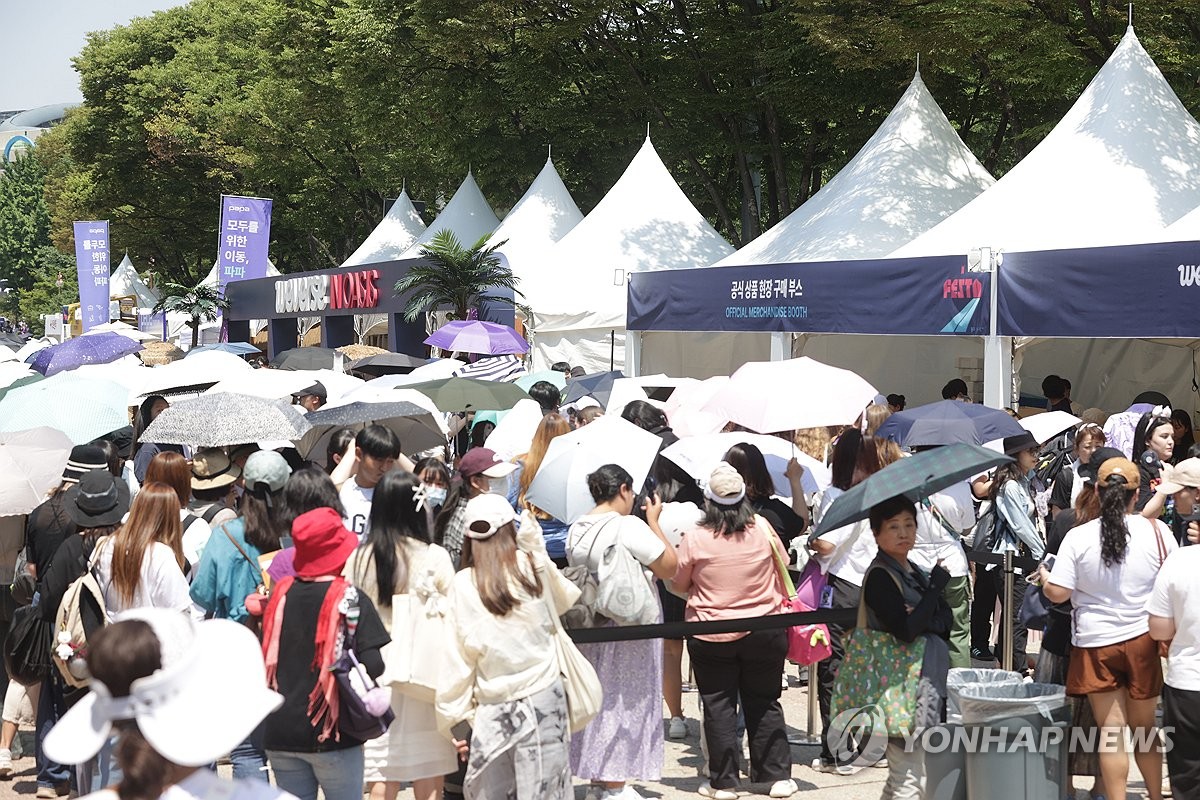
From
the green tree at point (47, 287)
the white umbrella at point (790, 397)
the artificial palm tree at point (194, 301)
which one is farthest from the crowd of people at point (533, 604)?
the green tree at point (47, 287)

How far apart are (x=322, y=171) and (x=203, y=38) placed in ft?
42.5

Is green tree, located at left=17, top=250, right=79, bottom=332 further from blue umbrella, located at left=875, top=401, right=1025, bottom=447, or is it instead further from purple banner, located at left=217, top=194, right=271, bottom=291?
blue umbrella, located at left=875, top=401, right=1025, bottom=447

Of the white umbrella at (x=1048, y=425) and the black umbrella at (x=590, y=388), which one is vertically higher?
the black umbrella at (x=590, y=388)

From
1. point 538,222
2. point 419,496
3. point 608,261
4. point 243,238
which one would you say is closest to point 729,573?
point 419,496

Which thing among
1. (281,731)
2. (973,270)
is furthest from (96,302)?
(281,731)

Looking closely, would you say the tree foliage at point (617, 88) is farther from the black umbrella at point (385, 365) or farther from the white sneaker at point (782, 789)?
the white sneaker at point (782, 789)

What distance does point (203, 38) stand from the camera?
163ft

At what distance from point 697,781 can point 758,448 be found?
1.86 m

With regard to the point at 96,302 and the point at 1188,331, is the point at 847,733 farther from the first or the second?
the point at 96,302

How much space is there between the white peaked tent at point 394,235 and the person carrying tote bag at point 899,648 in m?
28.5

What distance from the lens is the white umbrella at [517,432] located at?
9.25 metres

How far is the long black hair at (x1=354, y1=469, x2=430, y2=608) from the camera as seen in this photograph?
5230mm

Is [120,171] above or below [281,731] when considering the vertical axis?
above

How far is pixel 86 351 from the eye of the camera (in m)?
15.9
